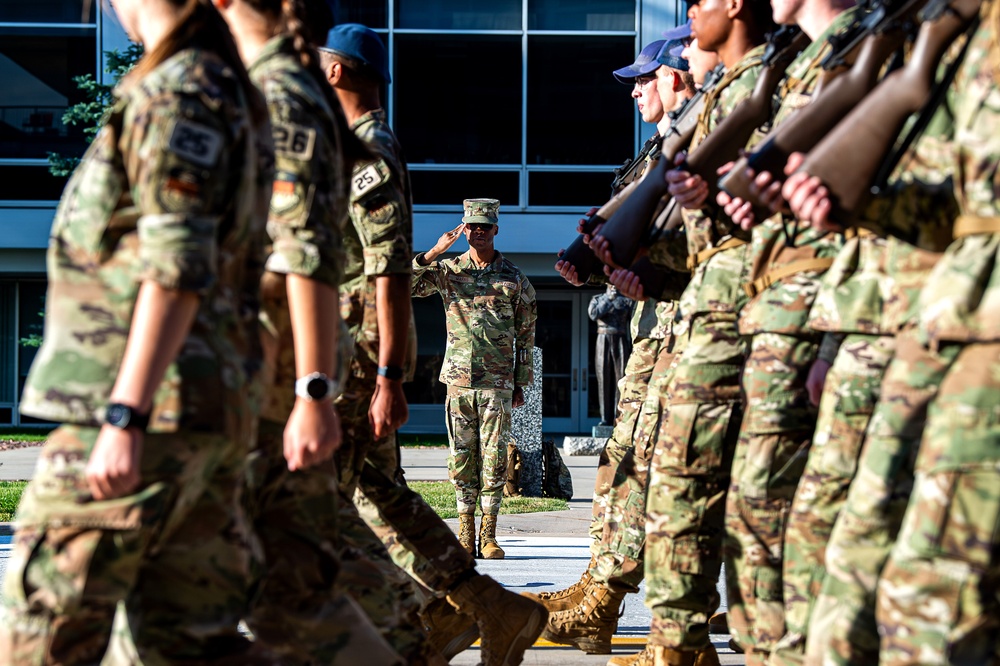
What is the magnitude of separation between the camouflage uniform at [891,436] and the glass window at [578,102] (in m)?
17.8

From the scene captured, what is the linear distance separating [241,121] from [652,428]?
260 centimetres

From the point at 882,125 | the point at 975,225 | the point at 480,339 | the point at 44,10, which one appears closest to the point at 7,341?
the point at 44,10

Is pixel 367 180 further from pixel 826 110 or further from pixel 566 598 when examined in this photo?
pixel 566 598

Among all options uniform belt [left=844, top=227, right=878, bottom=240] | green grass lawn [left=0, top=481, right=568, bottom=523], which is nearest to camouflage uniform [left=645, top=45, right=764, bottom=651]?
uniform belt [left=844, top=227, right=878, bottom=240]

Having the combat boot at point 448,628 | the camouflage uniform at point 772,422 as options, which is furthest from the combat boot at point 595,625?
the camouflage uniform at point 772,422

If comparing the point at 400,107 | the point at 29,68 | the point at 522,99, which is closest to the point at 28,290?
the point at 29,68

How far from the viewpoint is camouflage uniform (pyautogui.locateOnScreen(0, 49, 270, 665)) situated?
96.1 inches

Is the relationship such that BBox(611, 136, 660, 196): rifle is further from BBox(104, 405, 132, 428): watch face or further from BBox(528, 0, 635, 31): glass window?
BBox(528, 0, 635, 31): glass window

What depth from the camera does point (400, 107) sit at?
67.8 ft

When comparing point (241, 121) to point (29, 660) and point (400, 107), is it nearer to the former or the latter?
point (29, 660)

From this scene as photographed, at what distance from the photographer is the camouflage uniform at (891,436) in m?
2.76

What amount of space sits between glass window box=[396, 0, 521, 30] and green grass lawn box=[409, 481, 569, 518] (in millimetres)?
11027

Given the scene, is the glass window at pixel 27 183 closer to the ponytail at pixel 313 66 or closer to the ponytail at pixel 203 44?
the ponytail at pixel 313 66

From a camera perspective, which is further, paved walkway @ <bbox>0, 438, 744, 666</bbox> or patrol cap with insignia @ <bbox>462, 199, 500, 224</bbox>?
patrol cap with insignia @ <bbox>462, 199, 500, 224</bbox>
